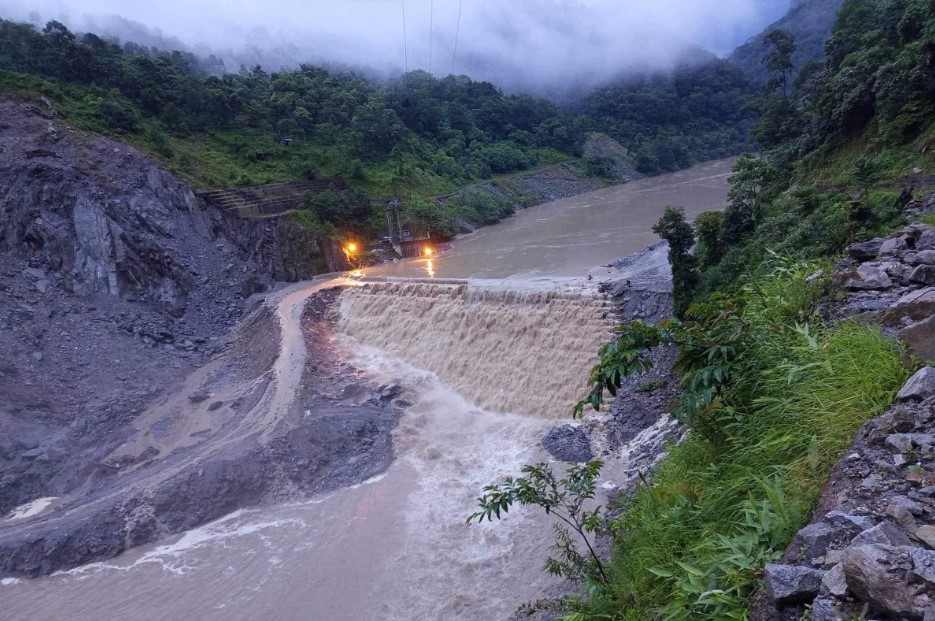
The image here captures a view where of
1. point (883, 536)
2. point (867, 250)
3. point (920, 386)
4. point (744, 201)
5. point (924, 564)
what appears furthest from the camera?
point (744, 201)

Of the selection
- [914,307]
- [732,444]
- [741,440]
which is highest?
[914,307]

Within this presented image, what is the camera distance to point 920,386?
3193 millimetres

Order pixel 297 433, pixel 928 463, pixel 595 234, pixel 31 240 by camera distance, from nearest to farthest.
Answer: pixel 928 463, pixel 297 433, pixel 31 240, pixel 595 234

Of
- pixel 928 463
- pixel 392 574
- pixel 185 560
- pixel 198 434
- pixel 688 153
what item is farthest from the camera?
pixel 688 153

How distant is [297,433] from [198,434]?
2.93m

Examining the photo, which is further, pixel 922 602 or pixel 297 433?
pixel 297 433

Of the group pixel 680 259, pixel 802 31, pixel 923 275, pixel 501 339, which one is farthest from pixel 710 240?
pixel 802 31

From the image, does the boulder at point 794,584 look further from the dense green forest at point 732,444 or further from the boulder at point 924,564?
the boulder at point 924,564

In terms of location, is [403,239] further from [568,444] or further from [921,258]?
[921,258]

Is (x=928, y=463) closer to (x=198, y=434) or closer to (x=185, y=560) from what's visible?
(x=185, y=560)

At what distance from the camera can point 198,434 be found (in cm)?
1298

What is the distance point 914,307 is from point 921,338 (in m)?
0.38

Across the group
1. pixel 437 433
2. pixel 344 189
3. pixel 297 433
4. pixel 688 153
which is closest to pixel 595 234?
pixel 344 189

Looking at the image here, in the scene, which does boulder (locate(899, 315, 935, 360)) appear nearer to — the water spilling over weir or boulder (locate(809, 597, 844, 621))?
boulder (locate(809, 597, 844, 621))
